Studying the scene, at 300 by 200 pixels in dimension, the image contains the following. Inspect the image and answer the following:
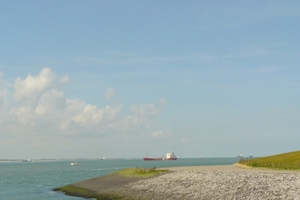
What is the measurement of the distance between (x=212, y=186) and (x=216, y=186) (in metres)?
0.66

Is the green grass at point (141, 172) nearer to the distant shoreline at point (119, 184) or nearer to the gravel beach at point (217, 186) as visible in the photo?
the distant shoreline at point (119, 184)

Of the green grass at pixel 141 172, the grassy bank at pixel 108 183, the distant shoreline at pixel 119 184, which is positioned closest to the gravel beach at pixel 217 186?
the distant shoreline at pixel 119 184

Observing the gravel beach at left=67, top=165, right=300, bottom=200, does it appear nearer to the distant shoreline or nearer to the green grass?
the distant shoreline

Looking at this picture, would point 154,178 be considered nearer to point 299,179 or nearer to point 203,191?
point 203,191

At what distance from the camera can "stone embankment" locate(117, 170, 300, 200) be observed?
43250 mm

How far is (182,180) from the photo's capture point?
185 ft

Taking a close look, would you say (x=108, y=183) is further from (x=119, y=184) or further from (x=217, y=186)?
(x=217, y=186)

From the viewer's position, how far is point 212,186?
163 feet

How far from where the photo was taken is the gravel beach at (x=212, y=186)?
43388mm

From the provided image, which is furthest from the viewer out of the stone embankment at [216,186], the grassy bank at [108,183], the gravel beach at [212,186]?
the grassy bank at [108,183]

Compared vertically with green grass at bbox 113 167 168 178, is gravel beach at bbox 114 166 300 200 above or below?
below

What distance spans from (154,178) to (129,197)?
7772mm

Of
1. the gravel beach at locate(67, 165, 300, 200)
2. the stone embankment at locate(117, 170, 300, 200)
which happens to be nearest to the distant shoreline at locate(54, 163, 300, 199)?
the gravel beach at locate(67, 165, 300, 200)

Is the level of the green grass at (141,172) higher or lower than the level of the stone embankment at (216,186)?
higher
